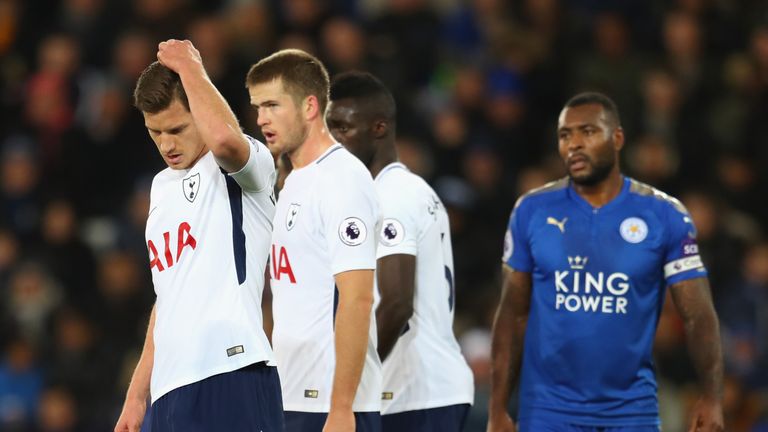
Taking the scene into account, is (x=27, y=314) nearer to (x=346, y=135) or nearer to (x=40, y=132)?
(x=40, y=132)

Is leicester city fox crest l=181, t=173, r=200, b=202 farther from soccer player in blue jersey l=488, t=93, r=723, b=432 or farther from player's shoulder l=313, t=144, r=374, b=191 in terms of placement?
soccer player in blue jersey l=488, t=93, r=723, b=432

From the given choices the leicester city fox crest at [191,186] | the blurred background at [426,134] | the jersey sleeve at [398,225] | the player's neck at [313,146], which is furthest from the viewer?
the blurred background at [426,134]

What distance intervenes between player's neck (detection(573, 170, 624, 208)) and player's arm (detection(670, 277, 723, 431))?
56cm

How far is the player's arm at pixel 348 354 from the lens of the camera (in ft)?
16.4

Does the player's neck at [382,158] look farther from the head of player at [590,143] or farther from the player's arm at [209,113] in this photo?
the player's arm at [209,113]

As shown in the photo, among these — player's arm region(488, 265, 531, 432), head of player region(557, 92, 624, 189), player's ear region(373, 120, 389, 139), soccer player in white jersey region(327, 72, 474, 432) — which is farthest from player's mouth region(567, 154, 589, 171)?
player's ear region(373, 120, 389, 139)

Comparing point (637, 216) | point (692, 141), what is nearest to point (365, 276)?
point (637, 216)

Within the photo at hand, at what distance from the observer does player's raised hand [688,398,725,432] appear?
6.27 metres

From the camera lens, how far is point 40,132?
40.9 ft

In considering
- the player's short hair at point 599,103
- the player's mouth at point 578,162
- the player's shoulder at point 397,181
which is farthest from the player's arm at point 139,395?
the player's short hair at point 599,103

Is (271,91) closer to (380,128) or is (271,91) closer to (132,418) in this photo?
(380,128)

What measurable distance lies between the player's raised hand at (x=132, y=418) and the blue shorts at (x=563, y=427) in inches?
83.7

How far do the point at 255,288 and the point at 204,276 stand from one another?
0.20 meters

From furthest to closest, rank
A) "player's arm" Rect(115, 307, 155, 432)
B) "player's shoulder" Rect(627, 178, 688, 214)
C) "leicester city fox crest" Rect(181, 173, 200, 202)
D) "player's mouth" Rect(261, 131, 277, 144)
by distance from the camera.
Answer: "player's shoulder" Rect(627, 178, 688, 214) → "player's mouth" Rect(261, 131, 277, 144) → "player's arm" Rect(115, 307, 155, 432) → "leicester city fox crest" Rect(181, 173, 200, 202)
